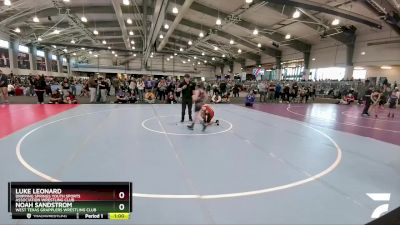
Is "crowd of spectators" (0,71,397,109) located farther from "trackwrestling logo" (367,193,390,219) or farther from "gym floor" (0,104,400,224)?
"trackwrestling logo" (367,193,390,219)

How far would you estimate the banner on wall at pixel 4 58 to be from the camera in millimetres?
26234

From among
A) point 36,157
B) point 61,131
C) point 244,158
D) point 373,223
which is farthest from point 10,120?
point 373,223

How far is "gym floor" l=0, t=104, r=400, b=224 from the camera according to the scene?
3342 mm

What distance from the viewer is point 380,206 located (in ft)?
11.7

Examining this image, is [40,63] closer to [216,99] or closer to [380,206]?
[216,99]

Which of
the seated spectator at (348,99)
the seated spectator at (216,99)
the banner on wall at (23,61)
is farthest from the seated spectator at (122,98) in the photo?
the banner on wall at (23,61)

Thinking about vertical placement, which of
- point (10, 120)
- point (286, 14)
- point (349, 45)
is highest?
point (286, 14)

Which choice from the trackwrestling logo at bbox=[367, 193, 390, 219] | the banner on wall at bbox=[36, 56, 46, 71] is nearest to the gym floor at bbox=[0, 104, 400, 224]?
the trackwrestling logo at bbox=[367, 193, 390, 219]

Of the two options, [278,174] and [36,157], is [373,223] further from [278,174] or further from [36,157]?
[36,157]

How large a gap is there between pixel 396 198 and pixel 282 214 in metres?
1.97

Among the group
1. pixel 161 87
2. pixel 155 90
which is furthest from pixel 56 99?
pixel 155 90

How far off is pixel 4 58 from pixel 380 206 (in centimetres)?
3358

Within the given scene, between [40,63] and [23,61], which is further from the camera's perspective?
[40,63]

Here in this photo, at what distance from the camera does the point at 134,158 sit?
5309 millimetres
